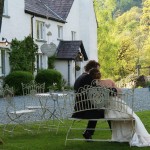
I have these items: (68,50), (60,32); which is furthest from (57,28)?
(68,50)

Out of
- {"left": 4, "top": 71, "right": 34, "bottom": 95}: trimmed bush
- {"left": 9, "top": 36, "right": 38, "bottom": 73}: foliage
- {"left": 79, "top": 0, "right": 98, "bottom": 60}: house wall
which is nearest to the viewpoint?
{"left": 4, "top": 71, "right": 34, "bottom": 95}: trimmed bush

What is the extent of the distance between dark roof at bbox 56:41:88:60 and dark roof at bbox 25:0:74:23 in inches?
70.6

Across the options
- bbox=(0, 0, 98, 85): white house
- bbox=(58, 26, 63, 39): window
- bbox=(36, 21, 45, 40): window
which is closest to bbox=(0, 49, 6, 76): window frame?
bbox=(0, 0, 98, 85): white house

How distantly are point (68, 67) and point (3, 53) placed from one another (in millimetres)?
8880

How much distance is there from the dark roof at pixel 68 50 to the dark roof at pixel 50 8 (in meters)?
1.79

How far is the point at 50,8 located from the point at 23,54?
34.1 feet

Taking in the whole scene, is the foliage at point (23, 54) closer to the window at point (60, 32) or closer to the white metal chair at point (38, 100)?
the window at point (60, 32)

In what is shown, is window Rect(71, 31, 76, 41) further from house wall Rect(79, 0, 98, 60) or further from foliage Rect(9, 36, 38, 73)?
foliage Rect(9, 36, 38, 73)

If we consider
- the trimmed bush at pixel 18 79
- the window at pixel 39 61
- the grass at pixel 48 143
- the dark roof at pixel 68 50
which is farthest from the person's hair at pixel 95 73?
the dark roof at pixel 68 50

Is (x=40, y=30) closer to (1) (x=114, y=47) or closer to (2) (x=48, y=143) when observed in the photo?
(1) (x=114, y=47)

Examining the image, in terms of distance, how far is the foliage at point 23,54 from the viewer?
27.0 m

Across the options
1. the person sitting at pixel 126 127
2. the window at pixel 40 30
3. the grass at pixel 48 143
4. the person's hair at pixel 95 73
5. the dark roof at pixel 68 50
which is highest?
the window at pixel 40 30

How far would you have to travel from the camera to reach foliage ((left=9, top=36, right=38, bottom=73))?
27.0 meters

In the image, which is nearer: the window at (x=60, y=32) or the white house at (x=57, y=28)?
the white house at (x=57, y=28)
